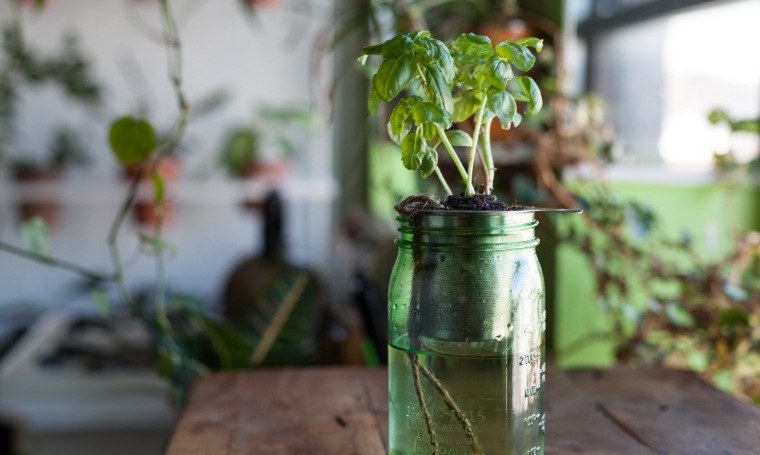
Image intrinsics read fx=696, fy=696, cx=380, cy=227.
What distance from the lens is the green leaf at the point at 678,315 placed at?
1.15m

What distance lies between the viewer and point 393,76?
0.47 meters

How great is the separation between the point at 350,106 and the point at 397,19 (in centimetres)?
177

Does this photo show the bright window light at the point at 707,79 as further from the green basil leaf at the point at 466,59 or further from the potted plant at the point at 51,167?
the potted plant at the point at 51,167

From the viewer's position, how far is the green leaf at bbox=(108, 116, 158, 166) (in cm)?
80

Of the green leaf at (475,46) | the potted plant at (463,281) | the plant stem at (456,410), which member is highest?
the green leaf at (475,46)

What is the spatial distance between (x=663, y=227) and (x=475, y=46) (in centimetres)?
111

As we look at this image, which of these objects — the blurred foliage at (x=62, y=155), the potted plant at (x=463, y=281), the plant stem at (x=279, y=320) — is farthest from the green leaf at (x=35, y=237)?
the blurred foliage at (x=62, y=155)

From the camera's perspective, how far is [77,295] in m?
2.99

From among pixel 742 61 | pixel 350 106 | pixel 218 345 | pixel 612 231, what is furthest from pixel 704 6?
pixel 350 106

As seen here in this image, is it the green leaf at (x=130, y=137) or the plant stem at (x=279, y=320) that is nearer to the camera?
the green leaf at (x=130, y=137)

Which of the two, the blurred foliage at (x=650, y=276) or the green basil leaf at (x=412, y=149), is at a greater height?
the green basil leaf at (x=412, y=149)

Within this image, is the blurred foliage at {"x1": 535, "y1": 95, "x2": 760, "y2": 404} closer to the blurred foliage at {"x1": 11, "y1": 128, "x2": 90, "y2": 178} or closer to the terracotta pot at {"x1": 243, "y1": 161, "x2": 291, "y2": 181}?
the terracotta pot at {"x1": 243, "y1": 161, "x2": 291, "y2": 181}

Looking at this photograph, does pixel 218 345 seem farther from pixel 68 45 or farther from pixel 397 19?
pixel 68 45

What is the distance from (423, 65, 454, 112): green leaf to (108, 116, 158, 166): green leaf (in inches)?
17.1
